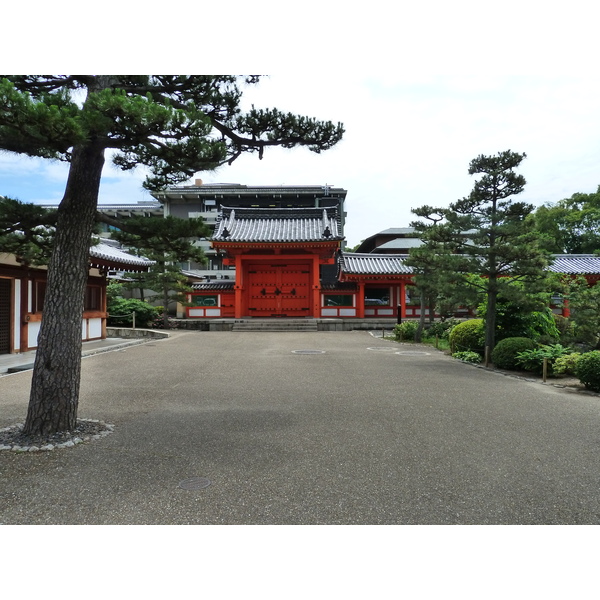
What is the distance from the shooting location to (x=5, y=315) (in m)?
11.6

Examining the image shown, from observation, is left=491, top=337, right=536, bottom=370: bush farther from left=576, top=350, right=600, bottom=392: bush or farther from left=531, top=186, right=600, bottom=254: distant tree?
left=531, top=186, right=600, bottom=254: distant tree

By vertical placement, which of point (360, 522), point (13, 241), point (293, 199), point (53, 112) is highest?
point (293, 199)

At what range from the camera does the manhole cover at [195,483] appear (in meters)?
3.49

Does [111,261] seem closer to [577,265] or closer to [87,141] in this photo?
[87,141]

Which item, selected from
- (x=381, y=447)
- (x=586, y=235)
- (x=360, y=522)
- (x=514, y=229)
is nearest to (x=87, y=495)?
(x=360, y=522)

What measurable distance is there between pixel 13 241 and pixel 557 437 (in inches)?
283

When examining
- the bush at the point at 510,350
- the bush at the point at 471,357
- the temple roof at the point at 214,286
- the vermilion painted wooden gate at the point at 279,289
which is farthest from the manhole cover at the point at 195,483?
the temple roof at the point at 214,286

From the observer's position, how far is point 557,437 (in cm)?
489

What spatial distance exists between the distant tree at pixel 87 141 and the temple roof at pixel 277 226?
16956 mm

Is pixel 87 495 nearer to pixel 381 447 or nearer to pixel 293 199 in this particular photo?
pixel 381 447

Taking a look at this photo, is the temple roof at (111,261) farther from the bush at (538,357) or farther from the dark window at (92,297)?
the bush at (538,357)

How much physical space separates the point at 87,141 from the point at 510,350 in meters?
9.34

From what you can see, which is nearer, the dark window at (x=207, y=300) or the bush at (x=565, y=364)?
the bush at (x=565, y=364)

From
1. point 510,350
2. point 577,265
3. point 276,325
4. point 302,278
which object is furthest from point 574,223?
point 510,350
